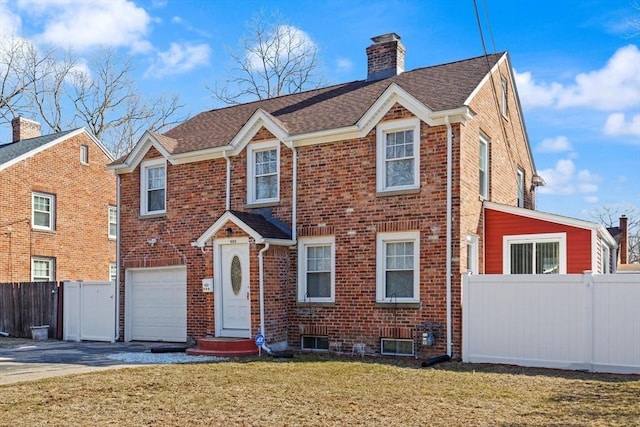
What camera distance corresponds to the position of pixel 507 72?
17.9m

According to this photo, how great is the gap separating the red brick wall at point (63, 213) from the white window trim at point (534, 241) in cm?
1691

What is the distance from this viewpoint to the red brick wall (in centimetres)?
2238

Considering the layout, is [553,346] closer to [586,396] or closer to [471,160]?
[586,396]

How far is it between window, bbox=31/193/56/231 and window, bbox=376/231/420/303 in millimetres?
15086

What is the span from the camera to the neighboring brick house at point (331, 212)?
13.4 meters

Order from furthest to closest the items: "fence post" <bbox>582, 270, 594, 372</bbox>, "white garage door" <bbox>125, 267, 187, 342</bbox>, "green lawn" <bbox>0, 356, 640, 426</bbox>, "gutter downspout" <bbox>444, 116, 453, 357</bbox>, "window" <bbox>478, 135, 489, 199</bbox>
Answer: "white garage door" <bbox>125, 267, 187, 342</bbox>
"window" <bbox>478, 135, 489, 199</bbox>
"gutter downspout" <bbox>444, 116, 453, 357</bbox>
"fence post" <bbox>582, 270, 594, 372</bbox>
"green lawn" <bbox>0, 356, 640, 426</bbox>

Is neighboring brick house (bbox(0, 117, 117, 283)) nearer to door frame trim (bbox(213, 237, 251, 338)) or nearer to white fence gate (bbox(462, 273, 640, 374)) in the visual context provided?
door frame trim (bbox(213, 237, 251, 338))

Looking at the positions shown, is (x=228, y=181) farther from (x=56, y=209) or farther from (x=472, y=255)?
(x=56, y=209)

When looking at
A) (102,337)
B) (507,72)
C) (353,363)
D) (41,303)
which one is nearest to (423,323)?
(353,363)

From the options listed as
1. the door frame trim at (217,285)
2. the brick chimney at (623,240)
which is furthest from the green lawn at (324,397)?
the brick chimney at (623,240)

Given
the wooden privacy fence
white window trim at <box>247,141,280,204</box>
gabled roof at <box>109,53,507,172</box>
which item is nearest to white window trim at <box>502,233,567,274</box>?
gabled roof at <box>109,53,507,172</box>

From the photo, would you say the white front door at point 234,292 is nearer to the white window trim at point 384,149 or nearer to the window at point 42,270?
the white window trim at point 384,149

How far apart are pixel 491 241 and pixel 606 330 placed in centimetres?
409

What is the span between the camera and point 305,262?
49.3 ft
